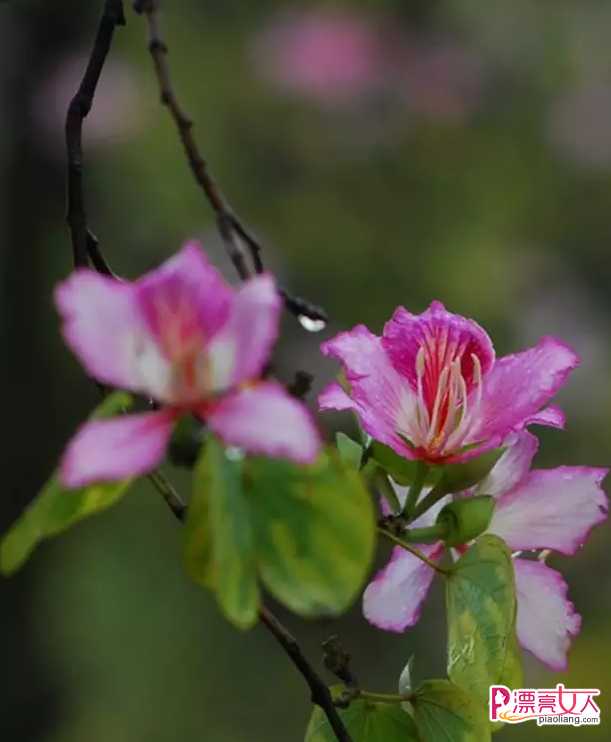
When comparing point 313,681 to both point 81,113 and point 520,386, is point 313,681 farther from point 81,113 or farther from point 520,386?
point 81,113

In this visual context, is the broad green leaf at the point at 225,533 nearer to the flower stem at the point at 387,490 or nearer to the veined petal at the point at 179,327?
the veined petal at the point at 179,327

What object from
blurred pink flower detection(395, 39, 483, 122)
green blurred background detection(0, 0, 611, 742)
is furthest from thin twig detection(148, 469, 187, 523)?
blurred pink flower detection(395, 39, 483, 122)

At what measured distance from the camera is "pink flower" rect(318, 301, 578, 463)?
19.7 inches

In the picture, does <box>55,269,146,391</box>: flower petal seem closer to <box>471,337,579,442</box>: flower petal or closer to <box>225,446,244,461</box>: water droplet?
<box>225,446,244,461</box>: water droplet

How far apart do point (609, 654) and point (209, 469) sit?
169cm

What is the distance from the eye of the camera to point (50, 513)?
43cm

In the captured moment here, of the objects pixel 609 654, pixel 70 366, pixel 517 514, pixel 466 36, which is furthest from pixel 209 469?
pixel 466 36

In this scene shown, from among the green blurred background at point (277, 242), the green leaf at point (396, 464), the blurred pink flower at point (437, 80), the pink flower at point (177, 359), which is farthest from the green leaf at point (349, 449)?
the blurred pink flower at point (437, 80)

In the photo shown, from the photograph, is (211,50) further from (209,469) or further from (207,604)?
(209,469)

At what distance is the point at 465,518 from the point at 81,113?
0.62 ft

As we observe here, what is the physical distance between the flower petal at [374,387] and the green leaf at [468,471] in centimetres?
1

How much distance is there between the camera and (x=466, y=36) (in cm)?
229
